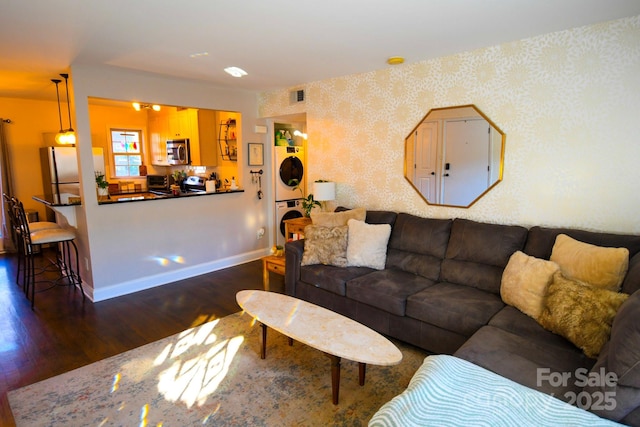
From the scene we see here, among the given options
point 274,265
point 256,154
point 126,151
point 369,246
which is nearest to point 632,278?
point 369,246

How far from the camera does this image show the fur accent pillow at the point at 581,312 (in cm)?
186

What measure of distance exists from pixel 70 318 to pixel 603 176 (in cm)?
468

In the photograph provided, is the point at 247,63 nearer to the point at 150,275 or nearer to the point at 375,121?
the point at 375,121

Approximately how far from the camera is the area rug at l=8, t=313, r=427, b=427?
2102 mm

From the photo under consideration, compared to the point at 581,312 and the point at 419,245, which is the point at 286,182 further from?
the point at 581,312

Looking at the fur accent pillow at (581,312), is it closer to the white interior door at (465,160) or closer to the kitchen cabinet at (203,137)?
the white interior door at (465,160)

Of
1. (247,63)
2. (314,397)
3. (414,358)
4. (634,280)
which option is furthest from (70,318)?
(634,280)

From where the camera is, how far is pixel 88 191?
3.69 metres

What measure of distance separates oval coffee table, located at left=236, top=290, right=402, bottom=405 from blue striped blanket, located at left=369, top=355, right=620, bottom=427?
1.26 ft

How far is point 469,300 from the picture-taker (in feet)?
8.45

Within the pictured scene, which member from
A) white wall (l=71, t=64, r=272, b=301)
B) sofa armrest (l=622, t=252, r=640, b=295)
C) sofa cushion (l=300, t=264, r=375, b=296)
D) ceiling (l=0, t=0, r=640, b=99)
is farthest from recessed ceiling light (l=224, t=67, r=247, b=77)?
sofa armrest (l=622, t=252, r=640, b=295)

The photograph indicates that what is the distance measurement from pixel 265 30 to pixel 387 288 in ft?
7.06

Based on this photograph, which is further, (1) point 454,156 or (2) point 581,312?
(1) point 454,156

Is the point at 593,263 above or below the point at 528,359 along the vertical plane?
above
